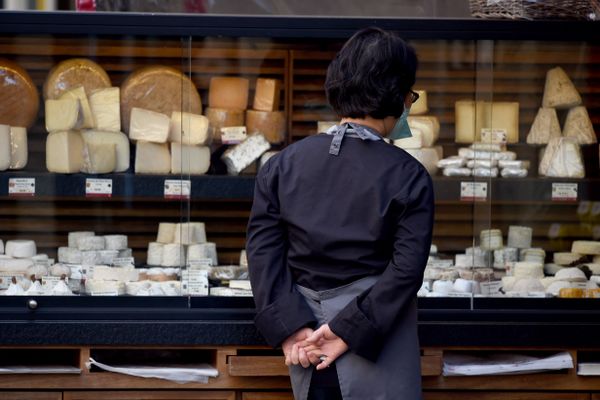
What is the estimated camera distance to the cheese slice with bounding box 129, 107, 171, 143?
3.89 metres

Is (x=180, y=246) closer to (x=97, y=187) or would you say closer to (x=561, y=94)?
(x=97, y=187)

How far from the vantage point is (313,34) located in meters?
3.66

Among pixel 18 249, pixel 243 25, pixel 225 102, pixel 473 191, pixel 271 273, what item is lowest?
pixel 18 249

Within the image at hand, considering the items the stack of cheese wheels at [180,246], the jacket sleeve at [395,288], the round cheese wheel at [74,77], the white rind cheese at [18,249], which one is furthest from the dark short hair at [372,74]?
the white rind cheese at [18,249]

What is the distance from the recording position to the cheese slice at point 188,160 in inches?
152

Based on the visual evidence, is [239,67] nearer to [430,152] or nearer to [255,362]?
[430,152]

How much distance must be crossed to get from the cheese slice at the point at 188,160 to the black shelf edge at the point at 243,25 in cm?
45

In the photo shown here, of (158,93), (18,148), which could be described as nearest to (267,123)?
(158,93)

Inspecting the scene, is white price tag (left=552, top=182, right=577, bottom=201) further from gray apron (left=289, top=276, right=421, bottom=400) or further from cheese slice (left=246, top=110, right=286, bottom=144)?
gray apron (left=289, top=276, right=421, bottom=400)

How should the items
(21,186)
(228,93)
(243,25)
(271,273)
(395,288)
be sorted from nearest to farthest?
(395,288)
(271,273)
(243,25)
(21,186)
(228,93)

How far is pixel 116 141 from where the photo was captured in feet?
12.8

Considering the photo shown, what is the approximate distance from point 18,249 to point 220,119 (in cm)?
91

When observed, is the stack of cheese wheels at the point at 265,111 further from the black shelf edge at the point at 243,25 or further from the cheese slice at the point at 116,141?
the cheese slice at the point at 116,141

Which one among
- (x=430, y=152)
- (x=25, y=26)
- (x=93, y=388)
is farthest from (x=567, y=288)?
(x=25, y=26)
